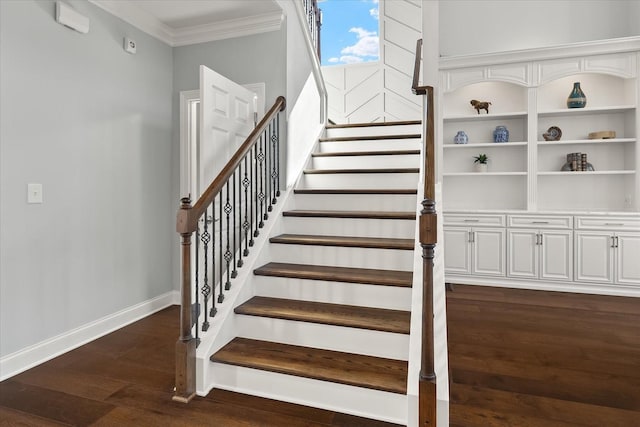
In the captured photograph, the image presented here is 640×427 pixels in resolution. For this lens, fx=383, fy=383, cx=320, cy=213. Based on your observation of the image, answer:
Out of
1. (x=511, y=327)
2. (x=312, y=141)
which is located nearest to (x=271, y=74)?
(x=312, y=141)

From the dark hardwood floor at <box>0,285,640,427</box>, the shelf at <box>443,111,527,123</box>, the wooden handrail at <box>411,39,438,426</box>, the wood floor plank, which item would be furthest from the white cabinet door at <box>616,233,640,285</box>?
the wood floor plank

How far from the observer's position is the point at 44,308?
102 inches

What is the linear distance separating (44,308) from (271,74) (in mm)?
2514

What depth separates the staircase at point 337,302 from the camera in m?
2.00

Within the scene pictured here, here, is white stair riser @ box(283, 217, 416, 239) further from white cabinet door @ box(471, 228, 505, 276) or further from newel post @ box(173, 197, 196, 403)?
white cabinet door @ box(471, 228, 505, 276)

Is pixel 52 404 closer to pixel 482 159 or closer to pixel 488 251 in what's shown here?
pixel 488 251

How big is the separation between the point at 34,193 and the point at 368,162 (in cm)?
270

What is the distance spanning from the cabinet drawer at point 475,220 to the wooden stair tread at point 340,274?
2.35 m

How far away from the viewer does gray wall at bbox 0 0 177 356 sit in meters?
2.39

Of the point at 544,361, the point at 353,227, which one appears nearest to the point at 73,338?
the point at 353,227

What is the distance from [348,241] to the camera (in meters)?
2.76

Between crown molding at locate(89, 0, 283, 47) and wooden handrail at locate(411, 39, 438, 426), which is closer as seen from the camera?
wooden handrail at locate(411, 39, 438, 426)

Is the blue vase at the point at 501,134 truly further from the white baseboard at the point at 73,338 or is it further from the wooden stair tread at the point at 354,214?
the white baseboard at the point at 73,338

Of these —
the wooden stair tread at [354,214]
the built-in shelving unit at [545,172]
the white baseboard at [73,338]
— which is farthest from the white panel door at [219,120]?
the built-in shelving unit at [545,172]
